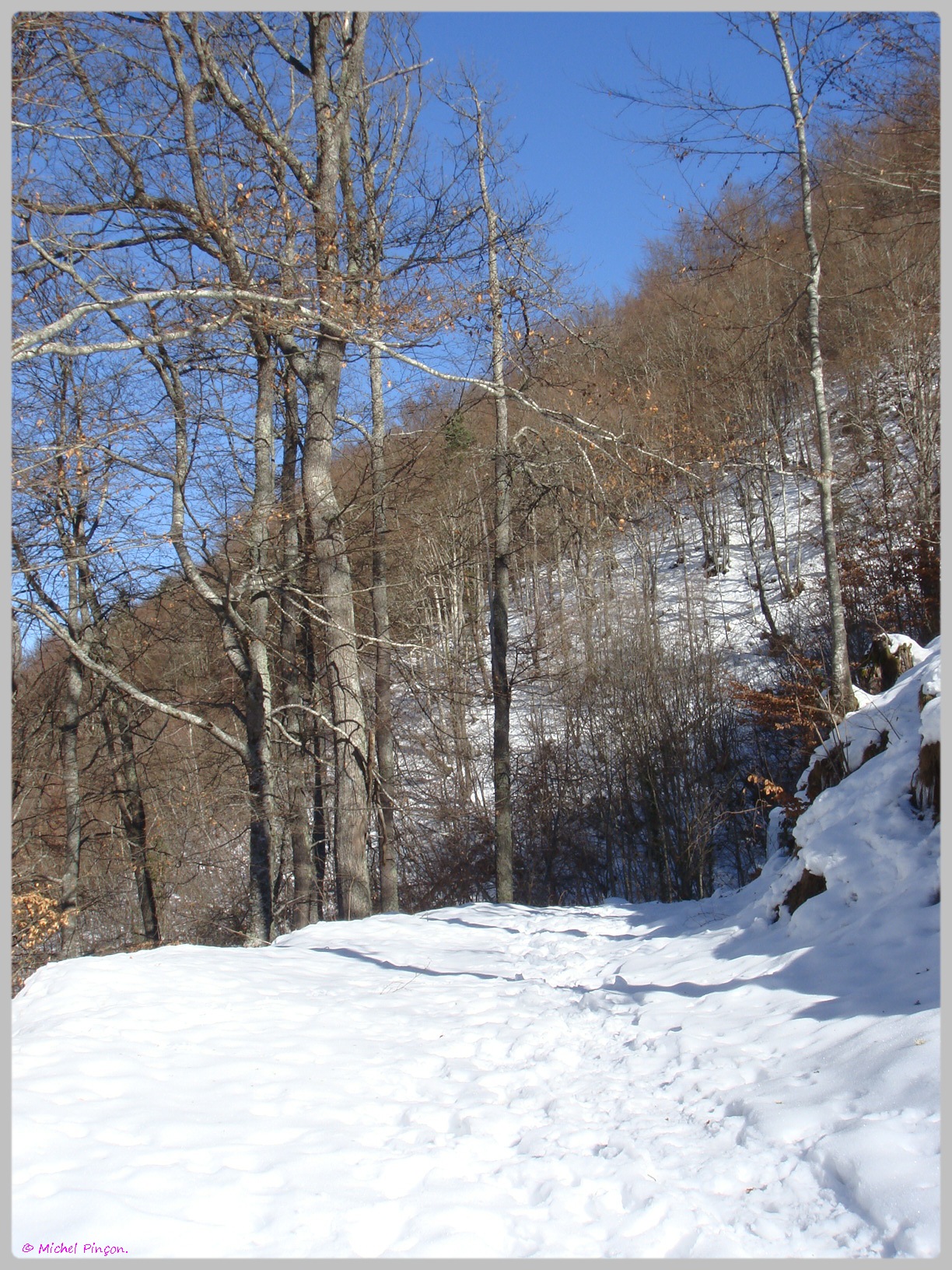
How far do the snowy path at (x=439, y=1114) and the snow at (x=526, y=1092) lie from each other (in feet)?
0.04

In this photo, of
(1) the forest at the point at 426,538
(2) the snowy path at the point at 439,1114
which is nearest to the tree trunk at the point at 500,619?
(1) the forest at the point at 426,538

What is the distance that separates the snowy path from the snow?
0.5 inches

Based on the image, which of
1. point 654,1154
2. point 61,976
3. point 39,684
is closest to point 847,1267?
point 654,1154

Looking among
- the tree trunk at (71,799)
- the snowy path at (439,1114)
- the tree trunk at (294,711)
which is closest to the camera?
the snowy path at (439,1114)

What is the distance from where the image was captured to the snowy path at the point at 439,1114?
2.58 meters

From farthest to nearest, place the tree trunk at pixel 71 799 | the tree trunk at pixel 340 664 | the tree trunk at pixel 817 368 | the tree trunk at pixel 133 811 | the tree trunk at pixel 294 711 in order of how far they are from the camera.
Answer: the tree trunk at pixel 133 811, the tree trunk at pixel 71 799, the tree trunk at pixel 294 711, the tree trunk at pixel 340 664, the tree trunk at pixel 817 368

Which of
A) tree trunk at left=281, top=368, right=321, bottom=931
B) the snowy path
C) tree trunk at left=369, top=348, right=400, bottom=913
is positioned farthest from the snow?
tree trunk at left=369, top=348, right=400, bottom=913

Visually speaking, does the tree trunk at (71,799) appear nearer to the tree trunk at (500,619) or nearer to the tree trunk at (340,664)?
the tree trunk at (340,664)

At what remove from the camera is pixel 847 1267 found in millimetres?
2389

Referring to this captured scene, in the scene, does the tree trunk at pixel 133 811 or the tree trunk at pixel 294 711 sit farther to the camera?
the tree trunk at pixel 133 811

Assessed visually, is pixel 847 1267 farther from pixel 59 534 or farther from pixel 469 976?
pixel 59 534

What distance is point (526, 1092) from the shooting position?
3.78 metres

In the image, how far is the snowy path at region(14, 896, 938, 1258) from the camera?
258 cm

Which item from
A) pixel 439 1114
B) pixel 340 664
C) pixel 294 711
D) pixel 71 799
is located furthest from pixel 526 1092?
pixel 71 799
